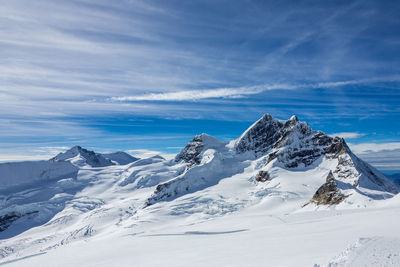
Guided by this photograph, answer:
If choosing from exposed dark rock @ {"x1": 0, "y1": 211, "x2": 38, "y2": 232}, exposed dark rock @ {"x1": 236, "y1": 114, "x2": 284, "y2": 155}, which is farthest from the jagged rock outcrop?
exposed dark rock @ {"x1": 0, "y1": 211, "x2": 38, "y2": 232}

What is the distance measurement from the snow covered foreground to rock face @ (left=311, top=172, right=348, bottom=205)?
298 mm

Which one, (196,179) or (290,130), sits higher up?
(290,130)

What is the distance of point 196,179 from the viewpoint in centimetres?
11888

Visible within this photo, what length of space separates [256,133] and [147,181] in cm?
6959

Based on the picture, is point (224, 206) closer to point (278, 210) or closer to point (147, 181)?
point (278, 210)

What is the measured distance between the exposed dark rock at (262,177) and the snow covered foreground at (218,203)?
0.54 metres

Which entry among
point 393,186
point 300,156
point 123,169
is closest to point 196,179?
point 300,156

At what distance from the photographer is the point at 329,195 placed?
2394 inches

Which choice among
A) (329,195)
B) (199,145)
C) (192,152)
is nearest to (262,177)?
(329,195)

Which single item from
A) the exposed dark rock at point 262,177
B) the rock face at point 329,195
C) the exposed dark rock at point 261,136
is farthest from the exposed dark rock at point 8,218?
the rock face at point 329,195

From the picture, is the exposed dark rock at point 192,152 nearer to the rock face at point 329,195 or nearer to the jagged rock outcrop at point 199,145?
the jagged rock outcrop at point 199,145

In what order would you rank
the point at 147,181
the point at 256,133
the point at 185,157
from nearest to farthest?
the point at 256,133 → the point at 147,181 → the point at 185,157

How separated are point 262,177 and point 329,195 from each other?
45988 mm

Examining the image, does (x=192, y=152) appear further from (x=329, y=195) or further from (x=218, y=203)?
(x=329, y=195)
